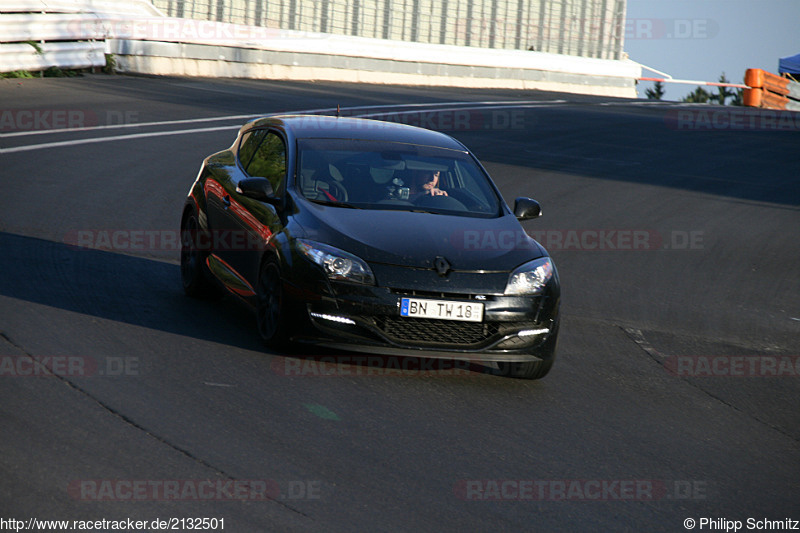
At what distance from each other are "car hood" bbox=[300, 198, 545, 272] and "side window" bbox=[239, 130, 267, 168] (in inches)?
57.5

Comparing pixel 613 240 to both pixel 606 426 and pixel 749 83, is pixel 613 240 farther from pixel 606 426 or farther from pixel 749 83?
pixel 749 83

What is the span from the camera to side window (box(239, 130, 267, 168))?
9250mm

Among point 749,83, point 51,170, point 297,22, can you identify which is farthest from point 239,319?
point 749,83

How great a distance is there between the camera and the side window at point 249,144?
9250 mm

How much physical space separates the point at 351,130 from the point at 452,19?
38.5 m

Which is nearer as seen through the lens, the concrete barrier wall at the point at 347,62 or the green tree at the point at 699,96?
the concrete barrier wall at the point at 347,62

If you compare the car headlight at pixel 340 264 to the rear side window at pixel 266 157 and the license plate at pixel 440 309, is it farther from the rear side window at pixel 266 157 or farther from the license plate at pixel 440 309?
the rear side window at pixel 266 157

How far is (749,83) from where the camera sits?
4253 centimetres

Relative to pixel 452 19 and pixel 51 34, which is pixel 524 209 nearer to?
pixel 51 34

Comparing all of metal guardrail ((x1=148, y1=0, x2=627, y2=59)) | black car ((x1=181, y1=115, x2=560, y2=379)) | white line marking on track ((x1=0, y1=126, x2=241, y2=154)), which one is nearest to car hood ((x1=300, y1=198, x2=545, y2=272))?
black car ((x1=181, y1=115, x2=560, y2=379))

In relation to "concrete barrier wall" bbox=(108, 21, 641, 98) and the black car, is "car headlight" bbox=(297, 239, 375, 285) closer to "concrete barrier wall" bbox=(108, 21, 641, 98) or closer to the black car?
the black car

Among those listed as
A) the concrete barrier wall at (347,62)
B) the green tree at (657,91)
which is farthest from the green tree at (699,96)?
the concrete barrier wall at (347,62)

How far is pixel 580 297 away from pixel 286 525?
6.59 m

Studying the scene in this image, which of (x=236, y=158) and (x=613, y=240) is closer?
(x=236, y=158)
